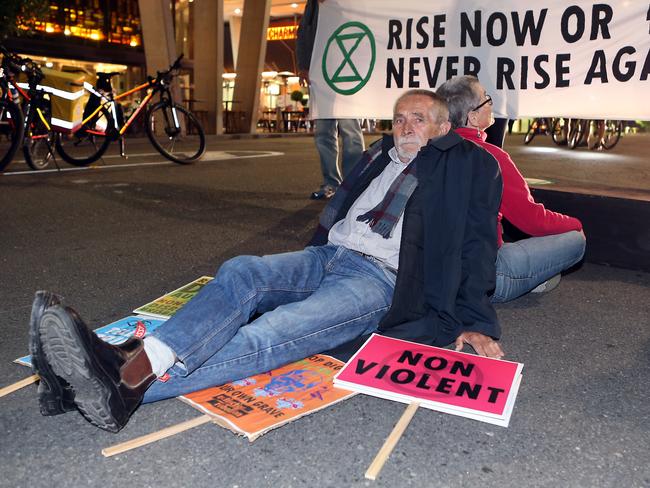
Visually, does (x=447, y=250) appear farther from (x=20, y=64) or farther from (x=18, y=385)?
(x=20, y=64)

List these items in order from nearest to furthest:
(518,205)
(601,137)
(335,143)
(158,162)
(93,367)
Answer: (93,367), (518,205), (335,143), (158,162), (601,137)

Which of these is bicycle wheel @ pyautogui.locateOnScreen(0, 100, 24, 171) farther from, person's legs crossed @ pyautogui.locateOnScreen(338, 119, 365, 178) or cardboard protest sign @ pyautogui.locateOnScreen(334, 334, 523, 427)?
cardboard protest sign @ pyautogui.locateOnScreen(334, 334, 523, 427)

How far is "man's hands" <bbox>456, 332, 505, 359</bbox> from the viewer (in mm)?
2529

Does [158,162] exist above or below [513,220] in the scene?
below

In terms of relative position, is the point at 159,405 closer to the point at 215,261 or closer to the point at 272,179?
the point at 215,261

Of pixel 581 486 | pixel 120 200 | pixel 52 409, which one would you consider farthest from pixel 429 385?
pixel 120 200

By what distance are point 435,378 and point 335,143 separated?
15.0ft

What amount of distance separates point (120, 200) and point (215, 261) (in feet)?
8.06

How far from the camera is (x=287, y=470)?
1844 mm

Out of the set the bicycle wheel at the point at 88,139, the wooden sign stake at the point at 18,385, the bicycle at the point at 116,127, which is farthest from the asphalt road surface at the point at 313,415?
A: the bicycle at the point at 116,127

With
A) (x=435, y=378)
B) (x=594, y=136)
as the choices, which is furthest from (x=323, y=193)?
(x=594, y=136)

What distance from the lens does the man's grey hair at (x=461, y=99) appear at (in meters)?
3.15

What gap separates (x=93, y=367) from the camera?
187cm

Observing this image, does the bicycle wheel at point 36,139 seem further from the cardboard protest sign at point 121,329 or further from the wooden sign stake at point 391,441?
the wooden sign stake at point 391,441
